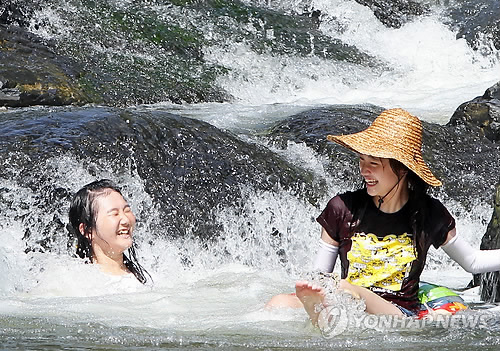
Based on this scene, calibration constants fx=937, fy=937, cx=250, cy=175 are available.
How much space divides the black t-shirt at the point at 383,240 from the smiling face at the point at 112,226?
47.1 inches

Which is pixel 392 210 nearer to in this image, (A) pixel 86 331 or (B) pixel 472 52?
(A) pixel 86 331

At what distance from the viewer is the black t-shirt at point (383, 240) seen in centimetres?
432

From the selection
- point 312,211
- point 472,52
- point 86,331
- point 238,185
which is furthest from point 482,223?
point 472,52

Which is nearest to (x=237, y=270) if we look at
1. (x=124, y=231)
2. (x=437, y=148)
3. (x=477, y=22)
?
(x=124, y=231)

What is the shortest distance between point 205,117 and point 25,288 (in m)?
5.37

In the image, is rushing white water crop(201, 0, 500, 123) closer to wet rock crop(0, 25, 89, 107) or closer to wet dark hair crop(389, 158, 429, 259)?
wet rock crop(0, 25, 89, 107)

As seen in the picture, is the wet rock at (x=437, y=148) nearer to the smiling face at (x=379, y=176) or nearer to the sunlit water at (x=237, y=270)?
the sunlit water at (x=237, y=270)

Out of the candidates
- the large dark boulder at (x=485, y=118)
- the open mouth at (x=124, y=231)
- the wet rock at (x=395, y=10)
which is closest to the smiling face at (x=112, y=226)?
the open mouth at (x=124, y=231)

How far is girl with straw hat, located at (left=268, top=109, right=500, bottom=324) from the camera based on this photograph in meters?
4.31

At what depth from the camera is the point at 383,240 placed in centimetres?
432

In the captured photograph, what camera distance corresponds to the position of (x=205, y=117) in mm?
10648

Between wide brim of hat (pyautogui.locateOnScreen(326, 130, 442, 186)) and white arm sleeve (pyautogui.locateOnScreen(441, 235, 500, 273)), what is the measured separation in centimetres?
31

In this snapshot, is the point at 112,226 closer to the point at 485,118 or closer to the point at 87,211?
the point at 87,211

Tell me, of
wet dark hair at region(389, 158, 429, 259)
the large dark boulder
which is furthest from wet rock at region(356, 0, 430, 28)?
wet dark hair at region(389, 158, 429, 259)
